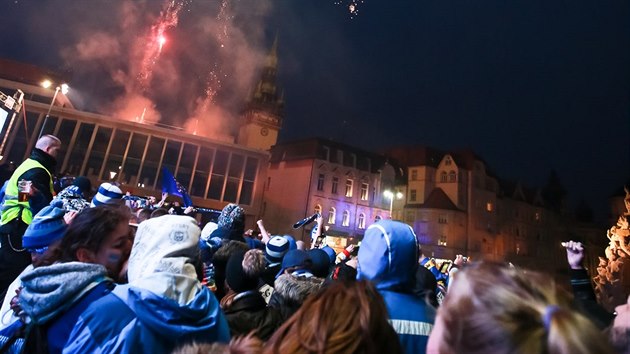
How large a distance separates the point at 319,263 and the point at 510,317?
3.29 m

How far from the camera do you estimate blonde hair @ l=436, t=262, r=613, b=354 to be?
48.1 inches

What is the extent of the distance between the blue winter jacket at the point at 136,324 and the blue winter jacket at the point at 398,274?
3.95ft

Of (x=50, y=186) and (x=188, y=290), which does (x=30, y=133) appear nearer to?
(x=50, y=186)

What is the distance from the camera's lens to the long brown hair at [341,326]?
1.51 meters

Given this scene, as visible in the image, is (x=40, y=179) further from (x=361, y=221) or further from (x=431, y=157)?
(x=431, y=157)

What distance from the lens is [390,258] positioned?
2.68 metres

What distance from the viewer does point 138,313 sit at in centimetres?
217

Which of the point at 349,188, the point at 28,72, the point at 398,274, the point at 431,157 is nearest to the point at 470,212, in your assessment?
the point at 431,157

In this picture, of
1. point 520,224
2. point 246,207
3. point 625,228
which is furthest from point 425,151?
point 625,228

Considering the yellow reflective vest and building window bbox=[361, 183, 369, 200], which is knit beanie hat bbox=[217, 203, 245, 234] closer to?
the yellow reflective vest

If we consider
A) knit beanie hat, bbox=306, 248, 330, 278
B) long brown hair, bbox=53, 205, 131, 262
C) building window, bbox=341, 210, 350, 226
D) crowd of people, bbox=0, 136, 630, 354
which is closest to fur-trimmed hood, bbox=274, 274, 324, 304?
crowd of people, bbox=0, 136, 630, 354

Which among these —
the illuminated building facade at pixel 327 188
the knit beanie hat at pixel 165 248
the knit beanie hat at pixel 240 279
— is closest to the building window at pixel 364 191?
the illuminated building facade at pixel 327 188

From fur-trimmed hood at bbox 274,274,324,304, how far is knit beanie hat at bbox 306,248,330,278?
0.67m

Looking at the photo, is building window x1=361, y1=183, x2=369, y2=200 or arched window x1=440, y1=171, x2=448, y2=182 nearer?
building window x1=361, y1=183, x2=369, y2=200
